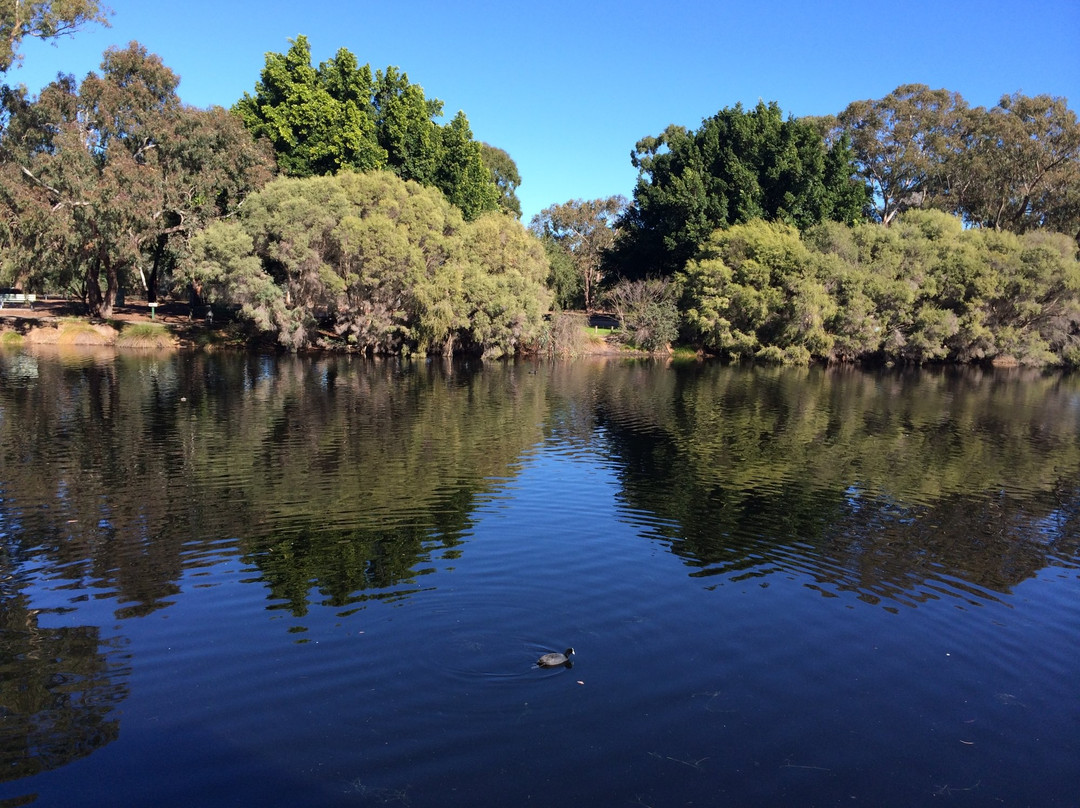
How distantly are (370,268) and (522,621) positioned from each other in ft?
149

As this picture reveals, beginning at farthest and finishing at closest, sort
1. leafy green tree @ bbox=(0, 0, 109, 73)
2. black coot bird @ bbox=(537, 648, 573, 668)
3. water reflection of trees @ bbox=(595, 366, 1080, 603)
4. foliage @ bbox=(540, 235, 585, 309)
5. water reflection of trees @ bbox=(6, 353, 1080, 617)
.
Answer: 1. foliage @ bbox=(540, 235, 585, 309)
2. leafy green tree @ bbox=(0, 0, 109, 73)
3. water reflection of trees @ bbox=(595, 366, 1080, 603)
4. water reflection of trees @ bbox=(6, 353, 1080, 617)
5. black coot bird @ bbox=(537, 648, 573, 668)

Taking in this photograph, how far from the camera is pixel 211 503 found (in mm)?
17641

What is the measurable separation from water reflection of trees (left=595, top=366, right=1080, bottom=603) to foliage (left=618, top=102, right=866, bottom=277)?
110 feet

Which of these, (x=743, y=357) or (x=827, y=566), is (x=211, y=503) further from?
(x=743, y=357)

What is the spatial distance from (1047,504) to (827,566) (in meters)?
9.80

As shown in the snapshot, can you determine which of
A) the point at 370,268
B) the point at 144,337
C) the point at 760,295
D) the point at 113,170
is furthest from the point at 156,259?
the point at 760,295

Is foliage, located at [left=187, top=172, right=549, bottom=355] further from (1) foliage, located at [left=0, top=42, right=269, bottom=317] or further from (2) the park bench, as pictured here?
(2) the park bench

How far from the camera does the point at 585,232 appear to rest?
317 ft

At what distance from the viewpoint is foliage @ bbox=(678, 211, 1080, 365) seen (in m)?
64.4

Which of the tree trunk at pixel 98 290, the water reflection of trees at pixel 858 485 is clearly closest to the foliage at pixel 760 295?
the water reflection of trees at pixel 858 485

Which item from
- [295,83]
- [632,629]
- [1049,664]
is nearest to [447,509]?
[632,629]

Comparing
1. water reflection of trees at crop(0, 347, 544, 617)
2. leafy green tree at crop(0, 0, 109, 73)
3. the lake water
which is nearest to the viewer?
the lake water

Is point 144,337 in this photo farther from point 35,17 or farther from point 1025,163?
point 1025,163

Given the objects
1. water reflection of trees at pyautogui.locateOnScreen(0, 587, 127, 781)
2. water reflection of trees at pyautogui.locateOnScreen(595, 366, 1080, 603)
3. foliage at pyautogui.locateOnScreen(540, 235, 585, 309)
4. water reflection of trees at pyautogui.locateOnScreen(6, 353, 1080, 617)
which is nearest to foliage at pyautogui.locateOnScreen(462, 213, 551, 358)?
water reflection of trees at pyautogui.locateOnScreen(6, 353, 1080, 617)
